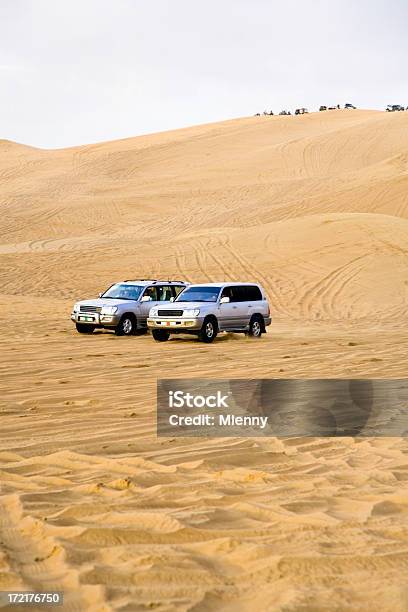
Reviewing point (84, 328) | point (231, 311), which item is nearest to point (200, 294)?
point (231, 311)

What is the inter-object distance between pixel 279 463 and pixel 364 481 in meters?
0.90

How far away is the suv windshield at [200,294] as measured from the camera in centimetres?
2052

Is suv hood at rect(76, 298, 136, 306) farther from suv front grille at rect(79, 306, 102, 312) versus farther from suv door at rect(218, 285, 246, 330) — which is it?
suv door at rect(218, 285, 246, 330)

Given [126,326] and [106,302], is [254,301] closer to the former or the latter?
[126,326]

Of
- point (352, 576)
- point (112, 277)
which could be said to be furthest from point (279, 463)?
point (112, 277)

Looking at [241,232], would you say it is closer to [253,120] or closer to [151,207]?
[151,207]

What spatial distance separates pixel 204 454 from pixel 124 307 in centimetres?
1320

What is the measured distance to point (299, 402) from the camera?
35.9 feet

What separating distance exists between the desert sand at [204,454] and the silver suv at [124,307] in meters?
0.73

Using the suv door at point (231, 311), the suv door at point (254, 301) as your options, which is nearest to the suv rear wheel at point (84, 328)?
the suv door at point (231, 311)

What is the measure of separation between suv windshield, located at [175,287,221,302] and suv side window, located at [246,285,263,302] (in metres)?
0.98

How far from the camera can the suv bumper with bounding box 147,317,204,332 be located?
19.4 meters

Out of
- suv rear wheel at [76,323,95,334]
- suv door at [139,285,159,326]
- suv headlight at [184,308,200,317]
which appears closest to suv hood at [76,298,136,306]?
suv door at [139,285,159,326]

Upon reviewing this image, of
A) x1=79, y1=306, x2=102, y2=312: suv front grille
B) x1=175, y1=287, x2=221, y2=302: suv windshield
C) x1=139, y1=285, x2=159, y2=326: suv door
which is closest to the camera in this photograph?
x1=175, y1=287, x2=221, y2=302: suv windshield
